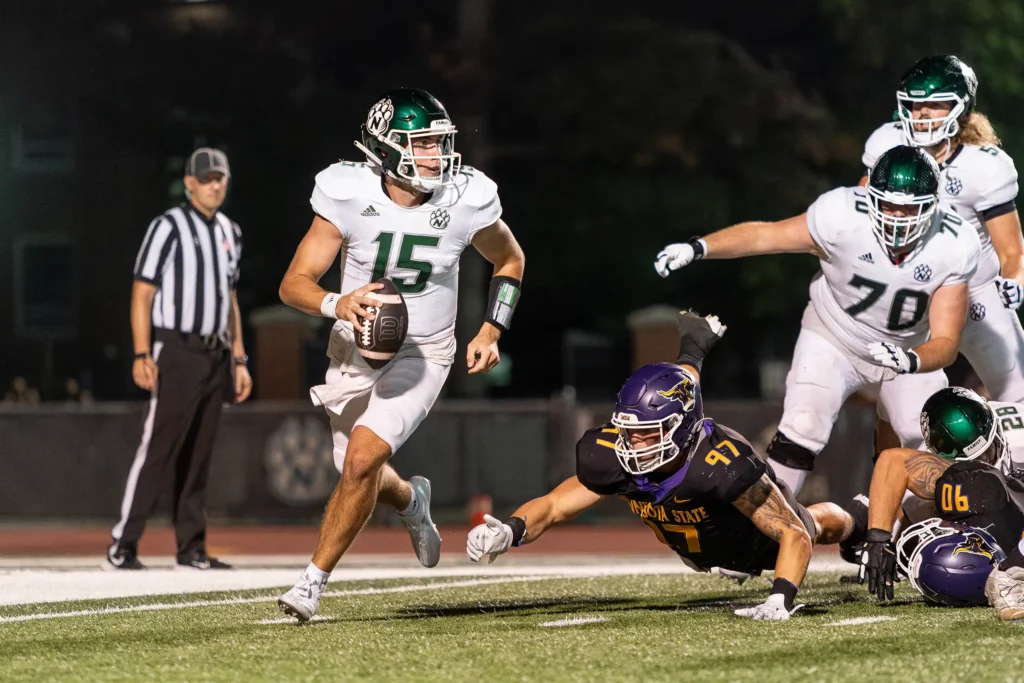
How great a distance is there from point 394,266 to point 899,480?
1.83 m

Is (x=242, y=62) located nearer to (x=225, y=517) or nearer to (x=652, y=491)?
(x=225, y=517)

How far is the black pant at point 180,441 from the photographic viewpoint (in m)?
8.25

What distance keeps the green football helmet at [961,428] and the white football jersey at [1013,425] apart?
0.35 m

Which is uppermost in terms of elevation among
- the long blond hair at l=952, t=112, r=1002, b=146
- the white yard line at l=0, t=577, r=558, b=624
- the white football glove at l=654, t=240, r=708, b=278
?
the long blond hair at l=952, t=112, r=1002, b=146

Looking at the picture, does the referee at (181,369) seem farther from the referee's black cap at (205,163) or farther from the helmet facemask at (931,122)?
the helmet facemask at (931,122)

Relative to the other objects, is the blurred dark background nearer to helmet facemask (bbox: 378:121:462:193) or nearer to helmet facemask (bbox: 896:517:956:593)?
helmet facemask (bbox: 378:121:462:193)

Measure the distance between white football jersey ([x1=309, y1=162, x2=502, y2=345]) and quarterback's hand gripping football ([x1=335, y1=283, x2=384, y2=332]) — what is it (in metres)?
0.34

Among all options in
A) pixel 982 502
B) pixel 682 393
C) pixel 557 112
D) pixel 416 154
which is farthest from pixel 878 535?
pixel 557 112

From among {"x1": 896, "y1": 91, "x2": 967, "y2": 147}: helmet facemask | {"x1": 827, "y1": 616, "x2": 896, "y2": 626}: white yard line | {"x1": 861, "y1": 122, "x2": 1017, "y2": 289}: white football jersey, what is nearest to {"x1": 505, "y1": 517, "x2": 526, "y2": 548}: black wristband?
{"x1": 827, "y1": 616, "x2": 896, "y2": 626}: white yard line

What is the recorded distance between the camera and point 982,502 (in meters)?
5.76

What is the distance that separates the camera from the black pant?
8.25 metres

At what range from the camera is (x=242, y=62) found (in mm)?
18781

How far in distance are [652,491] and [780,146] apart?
1200 centimetres

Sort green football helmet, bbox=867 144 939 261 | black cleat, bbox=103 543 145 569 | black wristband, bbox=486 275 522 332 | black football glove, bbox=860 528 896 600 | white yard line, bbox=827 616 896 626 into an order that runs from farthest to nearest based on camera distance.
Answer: black cleat, bbox=103 543 145 569 → green football helmet, bbox=867 144 939 261 → black wristband, bbox=486 275 522 332 → black football glove, bbox=860 528 896 600 → white yard line, bbox=827 616 896 626
